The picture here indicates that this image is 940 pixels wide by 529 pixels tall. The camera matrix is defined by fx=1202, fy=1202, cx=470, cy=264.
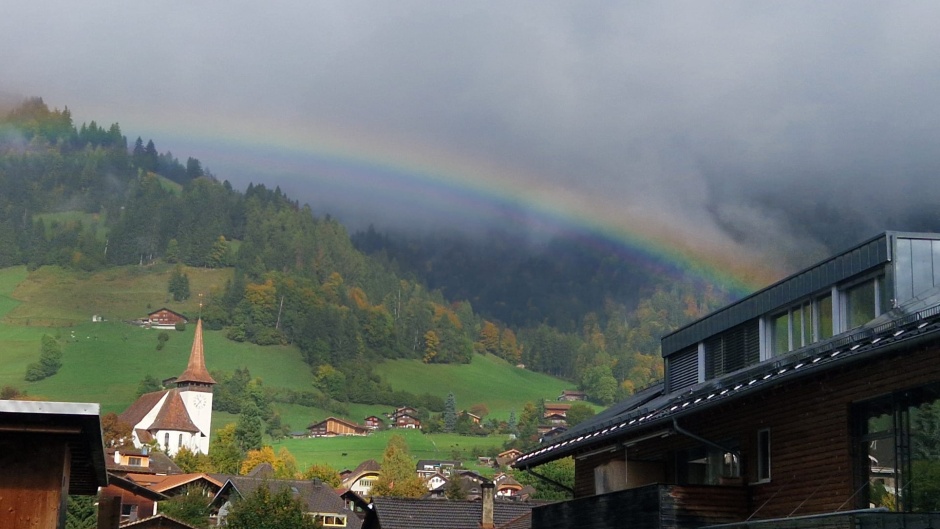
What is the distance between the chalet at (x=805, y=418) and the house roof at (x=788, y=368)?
0.05 metres

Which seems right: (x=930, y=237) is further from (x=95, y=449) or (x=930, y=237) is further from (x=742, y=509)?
(x=95, y=449)

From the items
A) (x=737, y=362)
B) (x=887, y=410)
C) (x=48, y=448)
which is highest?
(x=737, y=362)

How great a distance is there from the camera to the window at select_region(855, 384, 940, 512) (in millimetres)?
19266

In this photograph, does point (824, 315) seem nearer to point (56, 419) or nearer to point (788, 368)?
point (788, 368)

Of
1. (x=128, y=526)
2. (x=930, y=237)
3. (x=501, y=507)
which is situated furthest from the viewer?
(x=128, y=526)

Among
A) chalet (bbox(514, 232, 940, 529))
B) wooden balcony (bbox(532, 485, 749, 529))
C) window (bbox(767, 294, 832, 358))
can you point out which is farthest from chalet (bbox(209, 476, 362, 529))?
window (bbox(767, 294, 832, 358))

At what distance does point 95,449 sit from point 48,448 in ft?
2.97

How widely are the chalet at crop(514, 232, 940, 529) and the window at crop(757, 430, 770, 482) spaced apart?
0.02 m

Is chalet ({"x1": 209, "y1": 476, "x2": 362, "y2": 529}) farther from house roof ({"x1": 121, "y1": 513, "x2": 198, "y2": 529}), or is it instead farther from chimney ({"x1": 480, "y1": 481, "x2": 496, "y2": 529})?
chimney ({"x1": 480, "y1": 481, "x2": 496, "y2": 529})

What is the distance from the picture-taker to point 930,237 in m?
23.7

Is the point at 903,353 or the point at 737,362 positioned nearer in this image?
the point at 903,353

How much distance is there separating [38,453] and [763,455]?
15504 millimetres

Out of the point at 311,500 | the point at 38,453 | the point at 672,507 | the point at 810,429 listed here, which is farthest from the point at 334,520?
the point at 38,453

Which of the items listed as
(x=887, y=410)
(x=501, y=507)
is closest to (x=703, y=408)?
(x=887, y=410)
